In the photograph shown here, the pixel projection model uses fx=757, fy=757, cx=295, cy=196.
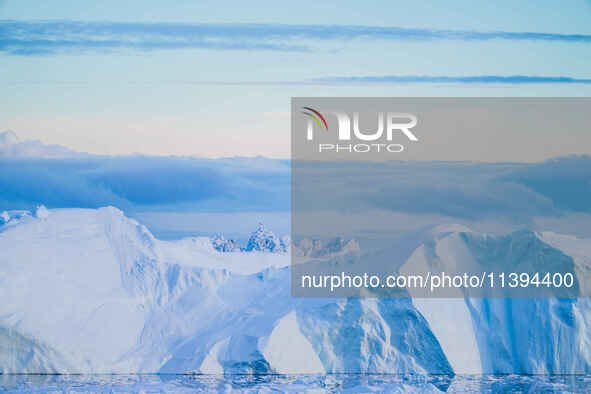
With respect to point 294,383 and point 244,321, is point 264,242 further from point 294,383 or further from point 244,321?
point 294,383

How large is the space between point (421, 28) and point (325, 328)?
2398 mm

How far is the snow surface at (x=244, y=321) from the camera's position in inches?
222

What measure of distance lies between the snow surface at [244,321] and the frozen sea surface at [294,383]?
8 cm

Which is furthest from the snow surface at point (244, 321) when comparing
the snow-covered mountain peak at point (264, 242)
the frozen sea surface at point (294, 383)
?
the snow-covered mountain peak at point (264, 242)

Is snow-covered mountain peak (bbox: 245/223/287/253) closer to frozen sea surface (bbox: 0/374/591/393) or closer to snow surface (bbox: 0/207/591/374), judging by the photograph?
snow surface (bbox: 0/207/591/374)

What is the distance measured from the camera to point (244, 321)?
18.8 ft

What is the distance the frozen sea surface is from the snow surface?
3.1 inches

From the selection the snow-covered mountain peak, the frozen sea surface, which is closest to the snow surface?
the frozen sea surface

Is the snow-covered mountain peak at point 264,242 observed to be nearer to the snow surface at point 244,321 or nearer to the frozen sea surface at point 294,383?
the snow surface at point 244,321

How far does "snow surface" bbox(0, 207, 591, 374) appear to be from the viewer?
18.5 ft

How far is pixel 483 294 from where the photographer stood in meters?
5.73

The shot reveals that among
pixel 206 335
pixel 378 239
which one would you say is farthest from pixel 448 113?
pixel 206 335

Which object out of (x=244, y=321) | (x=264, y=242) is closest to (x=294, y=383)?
(x=244, y=321)

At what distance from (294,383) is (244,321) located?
0.62 metres
